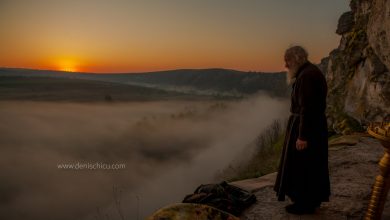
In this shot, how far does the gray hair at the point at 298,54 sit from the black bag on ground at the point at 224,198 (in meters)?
2.51

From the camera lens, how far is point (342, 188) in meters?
6.76

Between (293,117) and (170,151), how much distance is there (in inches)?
3399

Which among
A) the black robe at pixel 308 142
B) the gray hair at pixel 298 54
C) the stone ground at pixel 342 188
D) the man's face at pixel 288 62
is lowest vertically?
the stone ground at pixel 342 188

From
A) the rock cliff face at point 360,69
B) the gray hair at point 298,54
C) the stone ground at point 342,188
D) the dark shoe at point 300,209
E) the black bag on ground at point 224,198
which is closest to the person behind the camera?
the gray hair at point 298,54

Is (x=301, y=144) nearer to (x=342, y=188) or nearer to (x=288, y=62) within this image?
(x=288, y=62)

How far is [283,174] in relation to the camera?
5289 millimetres

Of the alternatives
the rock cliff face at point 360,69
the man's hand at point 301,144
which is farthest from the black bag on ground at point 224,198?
the rock cliff face at point 360,69

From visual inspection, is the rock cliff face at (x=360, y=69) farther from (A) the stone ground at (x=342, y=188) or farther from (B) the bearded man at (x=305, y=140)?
(B) the bearded man at (x=305, y=140)

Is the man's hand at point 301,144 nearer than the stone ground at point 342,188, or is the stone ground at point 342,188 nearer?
the man's hand at point 301,144

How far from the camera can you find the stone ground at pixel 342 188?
18.4ft

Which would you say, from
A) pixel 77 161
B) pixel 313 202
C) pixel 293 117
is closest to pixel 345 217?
pixel 313 202

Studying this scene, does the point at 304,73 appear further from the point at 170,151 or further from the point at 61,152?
the point at 61,152

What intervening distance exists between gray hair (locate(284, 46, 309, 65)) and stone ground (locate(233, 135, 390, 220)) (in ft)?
7.40

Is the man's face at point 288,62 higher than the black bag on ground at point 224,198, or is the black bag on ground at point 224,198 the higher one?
the man's face at point 288,62
